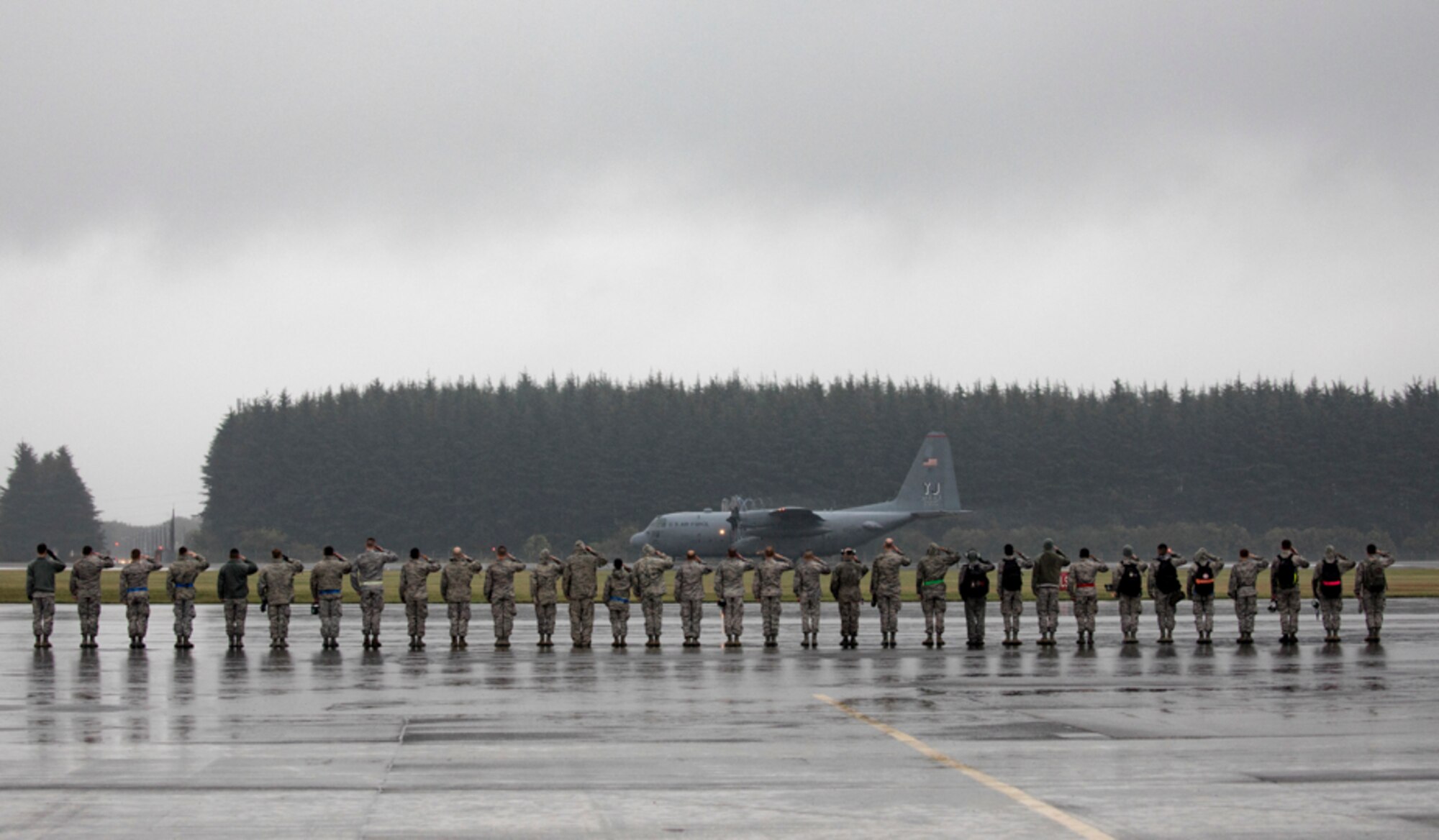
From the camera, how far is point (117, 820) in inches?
366

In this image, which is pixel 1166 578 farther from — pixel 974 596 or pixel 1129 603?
pixel 974 596

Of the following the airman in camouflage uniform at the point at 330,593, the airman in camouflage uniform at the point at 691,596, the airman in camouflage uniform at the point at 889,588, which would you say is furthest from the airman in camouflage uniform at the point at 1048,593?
the airman in camouflage uniform at the point at 330,593

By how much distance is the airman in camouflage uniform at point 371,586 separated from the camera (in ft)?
80.8

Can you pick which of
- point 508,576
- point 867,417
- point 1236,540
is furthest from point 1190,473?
point 508,576

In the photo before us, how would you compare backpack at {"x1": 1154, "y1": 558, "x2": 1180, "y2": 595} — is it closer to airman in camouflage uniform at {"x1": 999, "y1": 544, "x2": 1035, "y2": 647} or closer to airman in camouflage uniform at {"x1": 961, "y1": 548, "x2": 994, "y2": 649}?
airman in camouflage uniform at {"x1": 999, "y1": 544, "x2": 1035, "y2": 647}

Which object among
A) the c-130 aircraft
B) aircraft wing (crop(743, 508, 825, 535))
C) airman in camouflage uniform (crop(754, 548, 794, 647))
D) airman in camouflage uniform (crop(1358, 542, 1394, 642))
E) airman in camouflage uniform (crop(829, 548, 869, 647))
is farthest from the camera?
the c-130 aircraft

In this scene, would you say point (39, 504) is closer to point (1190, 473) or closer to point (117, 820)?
point (1190, 473)

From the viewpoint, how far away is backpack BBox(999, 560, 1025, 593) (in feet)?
81.1

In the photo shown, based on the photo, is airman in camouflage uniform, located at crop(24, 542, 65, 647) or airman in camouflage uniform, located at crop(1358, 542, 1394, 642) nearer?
airman in camouflage uniform, located at crop(24, 542, 65, 647)

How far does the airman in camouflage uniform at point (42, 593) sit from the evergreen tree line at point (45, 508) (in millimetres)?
118482

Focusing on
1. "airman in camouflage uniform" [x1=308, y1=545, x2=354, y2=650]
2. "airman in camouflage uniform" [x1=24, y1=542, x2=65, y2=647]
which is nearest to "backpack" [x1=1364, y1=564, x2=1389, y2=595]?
"airman in camouflage uniform" [x1=308, y1=545, x2=354, y2=650]

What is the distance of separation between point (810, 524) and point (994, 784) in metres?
56.8

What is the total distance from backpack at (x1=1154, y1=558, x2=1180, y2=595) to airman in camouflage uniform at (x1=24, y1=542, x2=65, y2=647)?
18144 mm

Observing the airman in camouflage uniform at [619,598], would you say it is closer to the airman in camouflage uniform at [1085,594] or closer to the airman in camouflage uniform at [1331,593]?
the airman in camouflage uniform at [1085,594]
